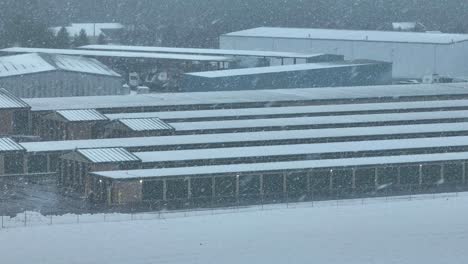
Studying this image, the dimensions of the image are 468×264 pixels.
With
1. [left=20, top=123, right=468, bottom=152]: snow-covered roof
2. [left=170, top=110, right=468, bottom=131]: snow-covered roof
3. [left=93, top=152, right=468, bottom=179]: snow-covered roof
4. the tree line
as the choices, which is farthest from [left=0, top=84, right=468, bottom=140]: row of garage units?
the tree line

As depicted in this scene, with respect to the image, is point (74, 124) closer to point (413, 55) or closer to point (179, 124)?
point (179, 124)

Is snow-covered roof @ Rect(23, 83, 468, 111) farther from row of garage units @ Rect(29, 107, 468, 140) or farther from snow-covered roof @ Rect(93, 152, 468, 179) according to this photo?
snow-covered roof @ Rect(93, 152, 468, 179)

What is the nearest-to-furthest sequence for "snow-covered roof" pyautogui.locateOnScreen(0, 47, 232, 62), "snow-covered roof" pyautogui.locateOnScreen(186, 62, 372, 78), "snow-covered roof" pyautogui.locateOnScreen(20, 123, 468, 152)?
"snow-covered roof" pyautogui.locateOnScreen(20, 123, 468, 152), "snow-covered roof" pyautogui.locateOnScreen(186, 62, 372, 78), "snow-covered roof" pyautogui.locateOnScreen(0, 47, 232, 62)

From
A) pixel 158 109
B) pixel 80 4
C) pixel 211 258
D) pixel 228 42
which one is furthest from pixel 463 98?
pixel 80 4

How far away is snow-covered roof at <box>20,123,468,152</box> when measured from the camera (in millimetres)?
7145

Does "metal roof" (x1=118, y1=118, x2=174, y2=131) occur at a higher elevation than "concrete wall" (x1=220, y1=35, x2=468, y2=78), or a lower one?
lower

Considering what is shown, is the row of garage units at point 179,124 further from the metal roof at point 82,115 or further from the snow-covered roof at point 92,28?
the snow-covered roof at point 92,28

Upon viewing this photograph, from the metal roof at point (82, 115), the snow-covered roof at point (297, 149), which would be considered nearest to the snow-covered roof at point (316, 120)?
the metal roof at point (82, 115)

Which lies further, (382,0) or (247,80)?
(382,0)

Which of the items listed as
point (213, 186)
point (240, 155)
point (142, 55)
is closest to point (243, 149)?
point (240, 155)

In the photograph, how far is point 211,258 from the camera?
4617 mm

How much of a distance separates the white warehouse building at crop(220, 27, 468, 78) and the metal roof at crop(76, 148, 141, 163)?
7.58 meters

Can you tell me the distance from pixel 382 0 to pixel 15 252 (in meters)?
18.5

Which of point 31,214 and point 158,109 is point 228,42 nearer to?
point 158,109
